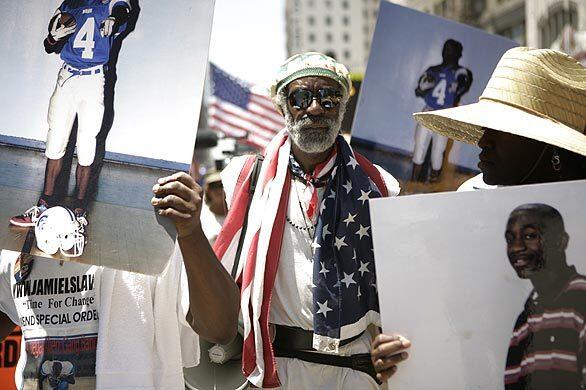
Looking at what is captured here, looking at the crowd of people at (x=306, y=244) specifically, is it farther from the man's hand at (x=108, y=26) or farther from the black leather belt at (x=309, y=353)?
the man's hand at (x=108, y=26)

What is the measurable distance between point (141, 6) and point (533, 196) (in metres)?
1.44

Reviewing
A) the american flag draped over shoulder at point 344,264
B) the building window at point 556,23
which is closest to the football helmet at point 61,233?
the american flag draped over shoulder at point 344,264

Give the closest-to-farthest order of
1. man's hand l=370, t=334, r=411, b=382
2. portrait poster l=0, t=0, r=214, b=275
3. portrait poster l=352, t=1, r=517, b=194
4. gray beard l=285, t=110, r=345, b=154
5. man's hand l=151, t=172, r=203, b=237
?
man's hand l=370, t=334, r=411, b=382, man's hand l=151, t=172, r=203, b=237, portrait poster l=0, t=0, r=214, b=275, gray beard l=285, t=110, r=345, b=154, portrait poster l=352, t=1, r=517, b=194

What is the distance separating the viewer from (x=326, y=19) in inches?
6216

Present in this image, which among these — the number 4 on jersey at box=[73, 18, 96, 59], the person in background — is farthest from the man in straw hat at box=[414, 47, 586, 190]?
the person in background

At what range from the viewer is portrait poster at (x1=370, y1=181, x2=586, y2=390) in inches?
108

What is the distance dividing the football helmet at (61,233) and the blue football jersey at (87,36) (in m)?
0.52

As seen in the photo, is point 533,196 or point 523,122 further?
point 523,122

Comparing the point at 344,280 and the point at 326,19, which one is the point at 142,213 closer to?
the point at 344,280

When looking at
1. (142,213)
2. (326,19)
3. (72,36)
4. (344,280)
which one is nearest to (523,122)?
(344,280)

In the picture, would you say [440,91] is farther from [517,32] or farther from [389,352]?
[517,32]

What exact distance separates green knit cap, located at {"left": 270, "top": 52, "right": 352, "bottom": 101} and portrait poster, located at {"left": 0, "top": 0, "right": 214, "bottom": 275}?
126cm

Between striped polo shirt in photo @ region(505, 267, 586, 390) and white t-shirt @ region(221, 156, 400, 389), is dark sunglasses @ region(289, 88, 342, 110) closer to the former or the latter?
white t-shirt @ region(221, 156, 400, 389)

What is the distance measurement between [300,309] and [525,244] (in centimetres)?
148
